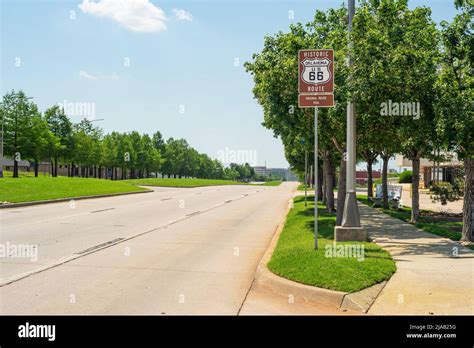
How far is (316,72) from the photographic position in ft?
31.0

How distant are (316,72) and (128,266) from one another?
5.54m

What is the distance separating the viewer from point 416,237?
13023mm

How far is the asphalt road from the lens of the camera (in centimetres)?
668

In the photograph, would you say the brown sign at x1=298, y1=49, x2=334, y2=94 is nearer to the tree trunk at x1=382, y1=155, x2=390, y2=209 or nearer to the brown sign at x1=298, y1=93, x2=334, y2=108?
the brown sign at x1=298, y1=93, x2=334, y2=108

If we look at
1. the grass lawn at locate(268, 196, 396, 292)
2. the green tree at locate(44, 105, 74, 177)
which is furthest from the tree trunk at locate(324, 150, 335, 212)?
the green tree at locate(44, 105, 74, 177)

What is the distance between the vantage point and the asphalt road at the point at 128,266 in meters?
6.68

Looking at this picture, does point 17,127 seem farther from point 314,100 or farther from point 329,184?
point 314,100

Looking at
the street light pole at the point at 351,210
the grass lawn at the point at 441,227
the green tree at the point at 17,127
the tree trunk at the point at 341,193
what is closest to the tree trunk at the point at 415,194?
the grass lawn at the point at 441,227

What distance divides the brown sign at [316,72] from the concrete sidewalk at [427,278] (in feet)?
12.8

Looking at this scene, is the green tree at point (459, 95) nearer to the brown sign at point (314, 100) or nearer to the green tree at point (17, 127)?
the brown sign at point (314, 100)
